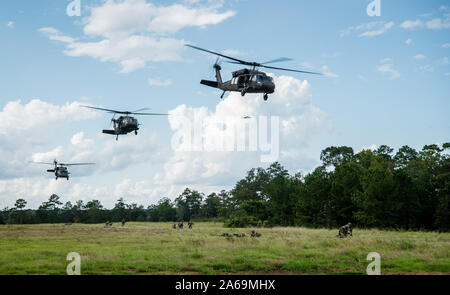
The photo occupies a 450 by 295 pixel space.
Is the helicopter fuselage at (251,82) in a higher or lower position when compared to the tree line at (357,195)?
higher

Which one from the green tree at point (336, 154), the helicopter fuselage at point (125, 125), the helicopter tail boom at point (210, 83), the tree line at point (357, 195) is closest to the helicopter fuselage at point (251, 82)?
the helicopter tail boom at point (210, 83)

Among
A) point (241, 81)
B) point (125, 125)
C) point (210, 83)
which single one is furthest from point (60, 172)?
point (241, 81)

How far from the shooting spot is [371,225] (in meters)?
58.5

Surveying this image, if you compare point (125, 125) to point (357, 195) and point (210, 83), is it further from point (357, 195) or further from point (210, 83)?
point (357, 195)

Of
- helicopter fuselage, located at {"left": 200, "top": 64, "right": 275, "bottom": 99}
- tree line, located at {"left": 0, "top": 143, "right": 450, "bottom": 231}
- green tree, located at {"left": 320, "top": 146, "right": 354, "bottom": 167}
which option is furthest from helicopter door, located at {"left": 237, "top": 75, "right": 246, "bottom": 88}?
green tree, located at {"left": 320, "top": 146, "right": 354, "bottom": 167}

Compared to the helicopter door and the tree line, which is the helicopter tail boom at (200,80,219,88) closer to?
the helicopter door

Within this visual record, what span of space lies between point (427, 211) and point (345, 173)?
12.9 metres

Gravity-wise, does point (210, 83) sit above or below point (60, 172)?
above

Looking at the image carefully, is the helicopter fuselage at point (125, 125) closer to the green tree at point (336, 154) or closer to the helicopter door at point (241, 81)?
the helicopter door at point (241, 81)

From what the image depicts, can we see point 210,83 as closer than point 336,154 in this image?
Yes

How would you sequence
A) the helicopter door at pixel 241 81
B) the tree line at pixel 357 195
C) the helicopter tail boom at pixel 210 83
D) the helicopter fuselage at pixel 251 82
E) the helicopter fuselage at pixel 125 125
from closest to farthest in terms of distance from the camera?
1. the helicopter fuselage at pixel 251 82
2. the helicopter door at pixel 241 81
3. the helicopter tail boom at pixel 210 83
4. the helicopter fuselage at pixel 125 125
5. the tree line at pixel 357 195

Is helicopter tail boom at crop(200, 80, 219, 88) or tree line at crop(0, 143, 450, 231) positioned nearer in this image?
helicopter tail boom at crop(200, 80, 219, 88)

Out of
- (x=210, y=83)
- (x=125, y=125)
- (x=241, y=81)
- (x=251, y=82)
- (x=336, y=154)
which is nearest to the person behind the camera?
(x=251, y=82)
